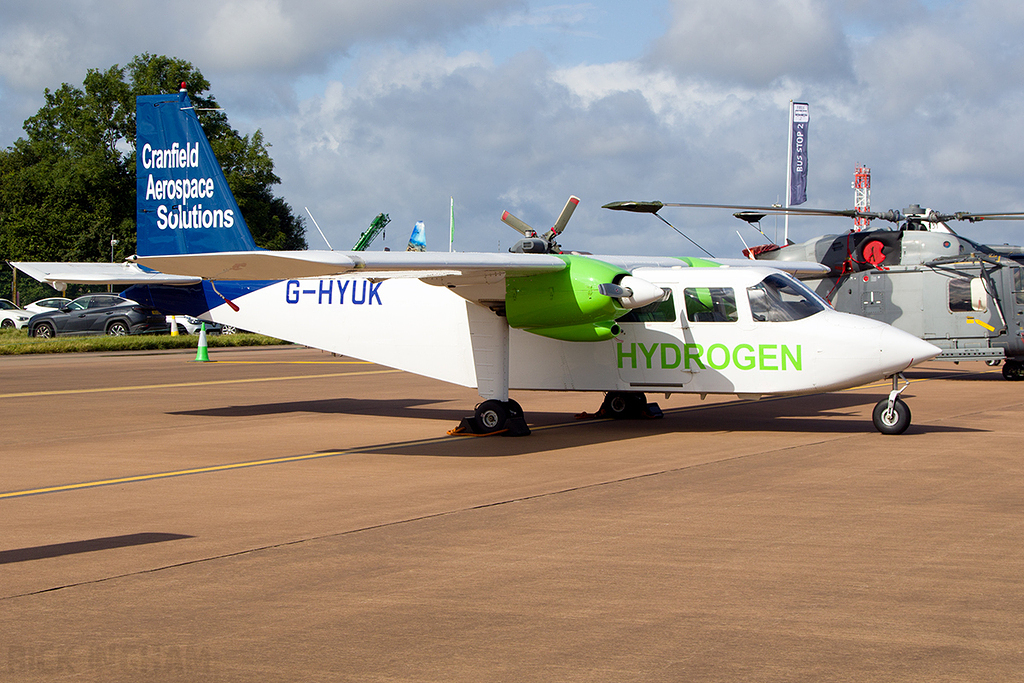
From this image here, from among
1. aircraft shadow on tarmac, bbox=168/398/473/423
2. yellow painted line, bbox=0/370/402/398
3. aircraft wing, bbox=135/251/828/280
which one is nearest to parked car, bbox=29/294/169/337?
yellow painted line, bbox=0/370/402/398

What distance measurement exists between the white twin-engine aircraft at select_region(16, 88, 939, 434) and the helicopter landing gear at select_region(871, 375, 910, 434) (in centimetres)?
2

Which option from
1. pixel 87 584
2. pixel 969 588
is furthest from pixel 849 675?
pixel 87 584

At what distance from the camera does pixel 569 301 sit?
1291 centimetres

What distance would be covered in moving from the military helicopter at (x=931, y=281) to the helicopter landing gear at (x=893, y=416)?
21.6 ft

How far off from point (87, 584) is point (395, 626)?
215 cm

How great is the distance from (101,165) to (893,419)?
62922mm

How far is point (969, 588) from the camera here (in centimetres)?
568

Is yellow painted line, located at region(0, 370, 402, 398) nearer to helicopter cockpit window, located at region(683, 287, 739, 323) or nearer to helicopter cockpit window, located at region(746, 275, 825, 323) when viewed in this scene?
helicopter cockpit window, located at region(683, 287, 739, 323)

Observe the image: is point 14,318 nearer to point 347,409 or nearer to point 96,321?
point 96,321

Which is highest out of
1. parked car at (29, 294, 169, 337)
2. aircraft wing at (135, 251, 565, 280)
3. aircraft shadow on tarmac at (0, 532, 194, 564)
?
parked car at (29, 294, 169, 337)

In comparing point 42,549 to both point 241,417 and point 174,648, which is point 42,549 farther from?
point 241,417

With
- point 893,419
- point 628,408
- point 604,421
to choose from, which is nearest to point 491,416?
point 604,421

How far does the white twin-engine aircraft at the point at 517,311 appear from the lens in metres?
12.6

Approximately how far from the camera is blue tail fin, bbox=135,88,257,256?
53.4 ft
